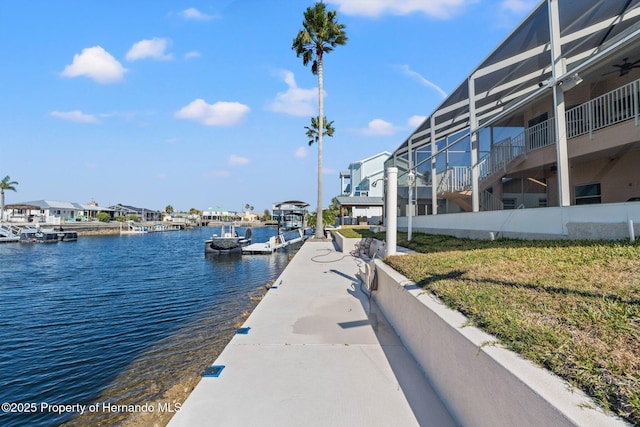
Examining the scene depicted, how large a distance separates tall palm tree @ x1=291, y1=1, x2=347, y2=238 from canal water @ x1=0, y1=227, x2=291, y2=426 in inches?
484

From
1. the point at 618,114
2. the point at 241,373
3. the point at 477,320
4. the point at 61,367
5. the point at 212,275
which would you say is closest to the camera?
the point at 477,320

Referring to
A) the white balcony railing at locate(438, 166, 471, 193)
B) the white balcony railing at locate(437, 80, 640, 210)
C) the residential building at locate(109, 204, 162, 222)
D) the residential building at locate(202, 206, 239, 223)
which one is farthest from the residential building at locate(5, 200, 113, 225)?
the white balcony railing at locate(437, 80, 640, 210)

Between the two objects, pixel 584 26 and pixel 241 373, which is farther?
pixel 584 26

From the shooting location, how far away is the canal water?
4844 millimetres

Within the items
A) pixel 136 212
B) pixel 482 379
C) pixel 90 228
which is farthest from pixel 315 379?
pixel 136 212

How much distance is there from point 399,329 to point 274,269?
45.5ft

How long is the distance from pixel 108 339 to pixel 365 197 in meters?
32.4

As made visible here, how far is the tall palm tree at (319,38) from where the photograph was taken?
79.3 ft

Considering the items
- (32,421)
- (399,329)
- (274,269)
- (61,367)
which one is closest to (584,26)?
(399,329)

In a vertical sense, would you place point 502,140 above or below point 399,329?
above

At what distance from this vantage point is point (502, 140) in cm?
1090

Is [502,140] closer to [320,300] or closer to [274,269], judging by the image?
[320,300]

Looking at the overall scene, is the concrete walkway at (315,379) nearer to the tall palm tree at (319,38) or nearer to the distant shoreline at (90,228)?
the tall palm tree at (319,38)

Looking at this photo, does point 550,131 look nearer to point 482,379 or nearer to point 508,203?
point 508,203
